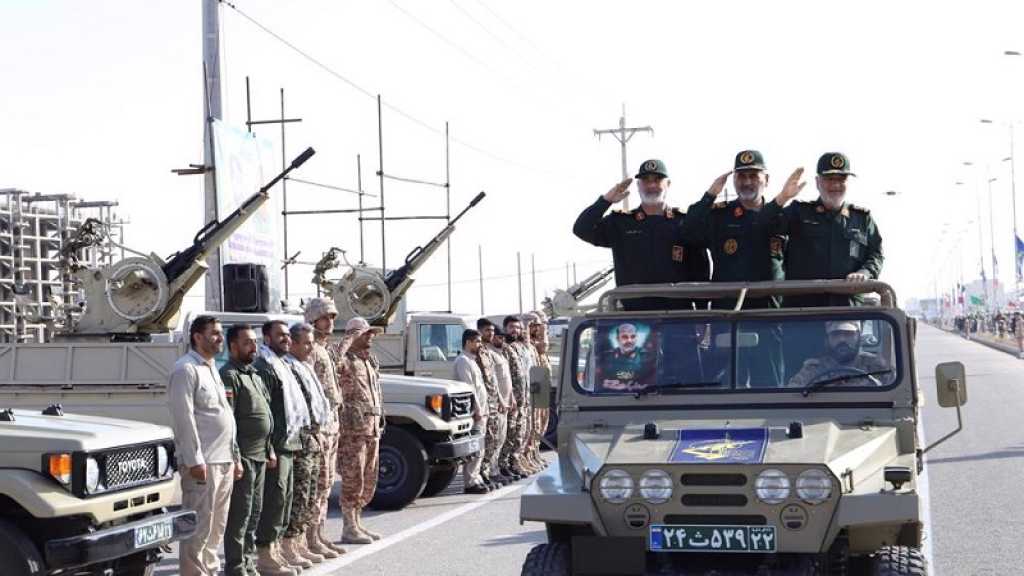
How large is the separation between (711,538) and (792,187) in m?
2.50

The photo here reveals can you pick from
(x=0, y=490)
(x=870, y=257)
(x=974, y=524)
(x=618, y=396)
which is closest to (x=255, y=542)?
(x=0, y=490)

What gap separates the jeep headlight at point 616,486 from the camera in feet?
20.6

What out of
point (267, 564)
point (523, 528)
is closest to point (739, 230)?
point (267, 564)

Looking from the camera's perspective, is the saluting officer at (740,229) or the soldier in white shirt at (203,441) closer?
the saluting officer at (740,229)

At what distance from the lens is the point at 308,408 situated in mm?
10359

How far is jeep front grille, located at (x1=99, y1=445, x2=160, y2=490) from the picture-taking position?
7828 mm

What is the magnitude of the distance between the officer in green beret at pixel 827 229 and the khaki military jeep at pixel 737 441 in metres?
0.58

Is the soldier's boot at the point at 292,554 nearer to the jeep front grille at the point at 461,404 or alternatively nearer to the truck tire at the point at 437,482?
the jeep front grille at the point at 461,404

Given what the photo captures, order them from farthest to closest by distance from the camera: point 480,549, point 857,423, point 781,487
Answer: point 480,549, point 857,423, point 781,487

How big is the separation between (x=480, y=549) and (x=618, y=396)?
393 centimetres

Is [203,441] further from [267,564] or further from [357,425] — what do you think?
[357,425]

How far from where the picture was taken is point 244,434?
935 centimetres

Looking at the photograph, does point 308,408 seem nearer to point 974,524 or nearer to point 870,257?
point 870,257

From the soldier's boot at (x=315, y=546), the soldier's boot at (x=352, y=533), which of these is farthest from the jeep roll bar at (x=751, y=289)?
the soldier's boot at (x=352, y=533)
